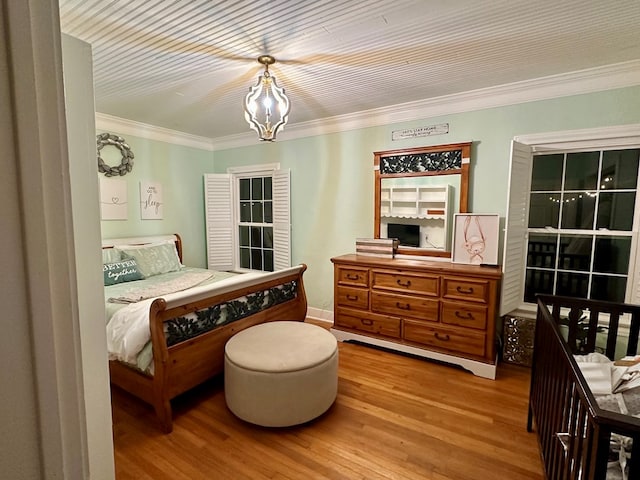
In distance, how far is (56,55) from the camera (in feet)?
1.35

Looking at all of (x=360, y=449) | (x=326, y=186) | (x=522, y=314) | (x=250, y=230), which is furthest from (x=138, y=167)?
(x=522, y=314)

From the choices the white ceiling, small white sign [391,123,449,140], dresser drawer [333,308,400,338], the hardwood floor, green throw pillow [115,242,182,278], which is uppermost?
the white ceiling

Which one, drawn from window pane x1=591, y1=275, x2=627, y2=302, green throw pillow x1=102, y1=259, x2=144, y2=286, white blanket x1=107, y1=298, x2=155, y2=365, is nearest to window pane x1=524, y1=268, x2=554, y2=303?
window pane x1=591, y1=275, x2=627, y2=302

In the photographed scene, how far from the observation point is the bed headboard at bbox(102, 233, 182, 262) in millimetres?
3723

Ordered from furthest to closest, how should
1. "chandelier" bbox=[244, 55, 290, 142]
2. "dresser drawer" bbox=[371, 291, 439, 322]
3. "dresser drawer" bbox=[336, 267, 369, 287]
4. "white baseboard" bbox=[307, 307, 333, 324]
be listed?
"white baseboard" bbox=[307, 307, 333, 324]
"dresser drawer" bbox=[336, 267, 369, 287]
"dresser drawer" bbox=[371, 291, 439, 322]
"chandelier" bbox=[244, 55, 290, 142]

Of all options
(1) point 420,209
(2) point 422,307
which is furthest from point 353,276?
(1) point 420,209

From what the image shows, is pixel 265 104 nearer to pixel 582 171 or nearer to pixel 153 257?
pixel 153 257

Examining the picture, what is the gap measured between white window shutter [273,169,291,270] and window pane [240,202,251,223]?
56 cm

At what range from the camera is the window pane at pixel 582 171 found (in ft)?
8.95

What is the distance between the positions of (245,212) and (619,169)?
4.17 metres

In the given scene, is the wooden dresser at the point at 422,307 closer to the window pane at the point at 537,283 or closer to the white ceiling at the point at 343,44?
the window pane at the point at 537,283

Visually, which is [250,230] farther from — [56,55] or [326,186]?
[56,55]

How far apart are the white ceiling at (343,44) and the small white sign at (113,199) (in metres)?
0.98

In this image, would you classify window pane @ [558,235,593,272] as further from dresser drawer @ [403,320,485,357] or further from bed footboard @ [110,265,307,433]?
bed footboard @ [110,265,307,433]
